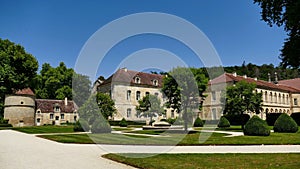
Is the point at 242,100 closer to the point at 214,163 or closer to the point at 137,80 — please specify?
the point at 214,163

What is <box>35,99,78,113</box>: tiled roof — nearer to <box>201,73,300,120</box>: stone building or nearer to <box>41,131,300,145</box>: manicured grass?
<box>201,73,300,120</box>: stone building

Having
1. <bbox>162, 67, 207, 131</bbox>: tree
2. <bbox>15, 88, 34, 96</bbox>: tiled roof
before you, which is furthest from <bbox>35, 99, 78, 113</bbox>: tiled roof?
<bbox>162, 67, 207, 131</bbox>: tree

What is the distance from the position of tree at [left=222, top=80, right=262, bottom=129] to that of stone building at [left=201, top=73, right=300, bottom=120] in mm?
14127

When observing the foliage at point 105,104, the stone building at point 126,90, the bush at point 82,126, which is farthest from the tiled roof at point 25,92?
the bush at point 82,126

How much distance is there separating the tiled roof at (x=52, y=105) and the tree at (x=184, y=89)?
3193 cm

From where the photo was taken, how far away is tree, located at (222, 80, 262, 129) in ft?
70.5

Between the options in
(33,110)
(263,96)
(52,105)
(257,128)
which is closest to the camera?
(257,128)

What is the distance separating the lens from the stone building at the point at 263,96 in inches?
1537

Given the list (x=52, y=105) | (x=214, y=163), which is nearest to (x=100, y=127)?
(x=214, y=163)

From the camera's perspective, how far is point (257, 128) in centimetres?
1548

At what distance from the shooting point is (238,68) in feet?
288

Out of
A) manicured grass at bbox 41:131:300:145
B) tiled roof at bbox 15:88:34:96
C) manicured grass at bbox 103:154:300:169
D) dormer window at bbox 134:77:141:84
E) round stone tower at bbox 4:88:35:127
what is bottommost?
manicured grass at bbox 41:131:300:145

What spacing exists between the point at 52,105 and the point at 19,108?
25.5 feet

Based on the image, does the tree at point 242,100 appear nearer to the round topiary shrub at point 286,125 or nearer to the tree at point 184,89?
the round topiary shrub at point 286,125
